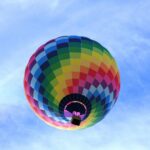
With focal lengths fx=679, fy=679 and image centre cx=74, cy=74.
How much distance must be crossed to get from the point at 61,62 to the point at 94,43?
2922 mm

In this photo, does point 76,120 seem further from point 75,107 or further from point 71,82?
point 71,82

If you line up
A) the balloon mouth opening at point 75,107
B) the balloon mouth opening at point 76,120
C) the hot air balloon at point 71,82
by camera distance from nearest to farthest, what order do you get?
the balloon mouth opening at point 76,120, the balloon mouth opening at point 75,107, the hot air balloon at point 71,82

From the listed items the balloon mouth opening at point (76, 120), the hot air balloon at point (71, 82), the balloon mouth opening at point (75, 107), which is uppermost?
the hot air balloon at point (71, 82)

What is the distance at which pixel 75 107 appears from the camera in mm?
43312

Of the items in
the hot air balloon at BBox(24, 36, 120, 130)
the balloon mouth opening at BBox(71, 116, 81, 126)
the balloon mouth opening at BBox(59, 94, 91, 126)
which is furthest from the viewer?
the hot air balloon at BBox(24, 36, 120, 130)

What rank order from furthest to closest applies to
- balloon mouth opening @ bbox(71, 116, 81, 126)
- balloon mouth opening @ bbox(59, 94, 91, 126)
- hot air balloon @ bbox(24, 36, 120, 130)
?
hot air balloon @ bbox(24, 36, 120, 130)
balloon mouth opening @ bbox(59, 94, 91, 126)
balloon mouth opening @ bbox(71, 116, 81, 126)

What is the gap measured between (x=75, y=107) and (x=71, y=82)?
164 cm

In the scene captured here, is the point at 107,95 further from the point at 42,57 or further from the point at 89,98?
the point at 42,57

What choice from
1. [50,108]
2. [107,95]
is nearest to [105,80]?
[107,95]

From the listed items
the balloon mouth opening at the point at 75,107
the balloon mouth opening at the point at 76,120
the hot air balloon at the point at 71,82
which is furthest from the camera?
the hot air balloon at the point at 71,82

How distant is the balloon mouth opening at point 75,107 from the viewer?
142ft

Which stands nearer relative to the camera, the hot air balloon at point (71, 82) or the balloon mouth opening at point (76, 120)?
the balloon mouth opening at point (76, 120)

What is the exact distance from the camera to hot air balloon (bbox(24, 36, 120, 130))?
1713 inches

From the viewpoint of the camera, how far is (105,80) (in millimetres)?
44500
